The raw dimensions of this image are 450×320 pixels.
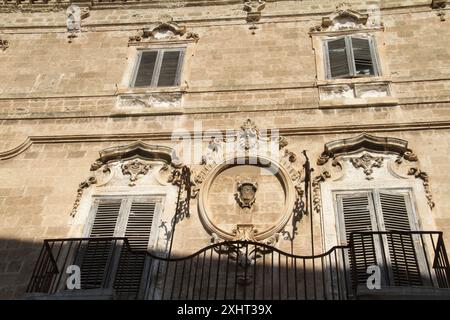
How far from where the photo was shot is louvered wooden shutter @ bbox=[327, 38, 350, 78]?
36.9ft

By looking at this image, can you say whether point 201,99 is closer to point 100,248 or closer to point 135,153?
point 135,153

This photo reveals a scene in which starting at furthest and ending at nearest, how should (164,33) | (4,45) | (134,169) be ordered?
(4,45) → (164,33) → (134,169)

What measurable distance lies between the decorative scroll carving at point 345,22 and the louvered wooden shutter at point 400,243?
4.64 metres

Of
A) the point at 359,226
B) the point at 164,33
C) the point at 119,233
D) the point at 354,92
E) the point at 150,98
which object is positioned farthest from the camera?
the point at 164,33

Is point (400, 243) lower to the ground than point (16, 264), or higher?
higher

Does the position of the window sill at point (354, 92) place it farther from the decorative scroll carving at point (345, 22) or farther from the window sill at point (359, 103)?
the decorative scroll carving at point (345, 22)

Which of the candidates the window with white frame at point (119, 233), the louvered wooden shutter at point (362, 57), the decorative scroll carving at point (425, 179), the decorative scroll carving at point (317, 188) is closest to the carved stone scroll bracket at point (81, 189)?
the window with white frame at point (119, 233)

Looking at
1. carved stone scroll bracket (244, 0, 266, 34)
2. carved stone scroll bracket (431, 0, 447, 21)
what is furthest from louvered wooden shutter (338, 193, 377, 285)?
carved stone scroll bracket (431, 0, 447, 21)

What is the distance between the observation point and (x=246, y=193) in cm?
915

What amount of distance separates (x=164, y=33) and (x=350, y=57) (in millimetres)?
4099

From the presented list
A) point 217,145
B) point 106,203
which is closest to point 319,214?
point 217,145

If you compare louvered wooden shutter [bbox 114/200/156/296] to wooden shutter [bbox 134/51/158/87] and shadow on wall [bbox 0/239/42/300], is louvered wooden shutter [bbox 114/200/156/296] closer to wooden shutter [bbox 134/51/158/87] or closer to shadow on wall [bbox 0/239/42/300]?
shadow on wall [bbox 0/239/42/300]

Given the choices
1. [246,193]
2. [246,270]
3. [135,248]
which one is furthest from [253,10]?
[246,270]
